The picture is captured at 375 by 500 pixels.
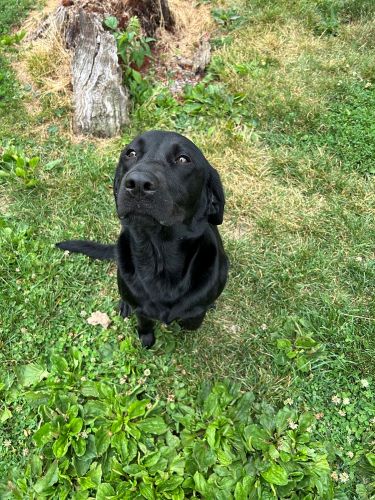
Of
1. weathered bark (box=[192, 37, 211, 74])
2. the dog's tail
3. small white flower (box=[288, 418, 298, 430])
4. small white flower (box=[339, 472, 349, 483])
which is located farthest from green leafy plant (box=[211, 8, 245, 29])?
small white flower (box=[339, 472, 349, 483])

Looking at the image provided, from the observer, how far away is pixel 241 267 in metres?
3.00

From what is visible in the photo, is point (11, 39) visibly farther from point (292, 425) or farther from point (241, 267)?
point (292, 425)

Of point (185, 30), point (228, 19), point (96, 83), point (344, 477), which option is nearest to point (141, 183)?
point (344, 477)

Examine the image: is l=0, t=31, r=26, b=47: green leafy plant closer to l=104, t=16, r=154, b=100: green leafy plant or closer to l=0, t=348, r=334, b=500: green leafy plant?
l=104, t=16, r=154, b=100: green leafy plant

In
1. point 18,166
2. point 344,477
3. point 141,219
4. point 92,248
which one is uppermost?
point 141,219

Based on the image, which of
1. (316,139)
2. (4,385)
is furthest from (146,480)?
(316,139)

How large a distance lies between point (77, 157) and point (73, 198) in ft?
1.52

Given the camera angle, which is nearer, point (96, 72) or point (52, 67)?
point (96, 72)

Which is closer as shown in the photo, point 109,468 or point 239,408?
point 109,468

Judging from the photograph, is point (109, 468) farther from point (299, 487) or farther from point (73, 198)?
point (73, 198)

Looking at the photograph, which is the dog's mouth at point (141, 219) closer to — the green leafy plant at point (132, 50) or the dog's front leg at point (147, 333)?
the dog's front leg at point (147, 333)

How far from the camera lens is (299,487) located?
1968mm

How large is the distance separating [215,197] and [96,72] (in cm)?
223

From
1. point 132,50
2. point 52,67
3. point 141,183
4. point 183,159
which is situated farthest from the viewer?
point 52,67
